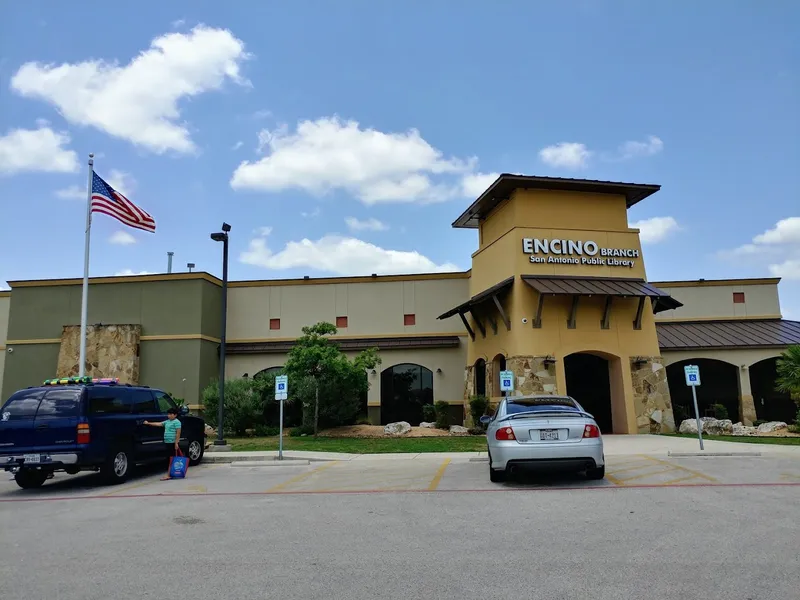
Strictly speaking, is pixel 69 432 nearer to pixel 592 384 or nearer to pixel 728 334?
pixel 592 384

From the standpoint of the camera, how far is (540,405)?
11992 mm

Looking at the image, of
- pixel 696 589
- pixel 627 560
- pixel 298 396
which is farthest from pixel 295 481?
pixel 298 396

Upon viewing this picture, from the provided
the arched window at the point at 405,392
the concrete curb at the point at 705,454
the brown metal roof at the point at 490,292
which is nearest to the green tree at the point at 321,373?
the arched window at the point at 405,392

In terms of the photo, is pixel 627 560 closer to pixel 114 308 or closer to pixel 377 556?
pixel 377 556

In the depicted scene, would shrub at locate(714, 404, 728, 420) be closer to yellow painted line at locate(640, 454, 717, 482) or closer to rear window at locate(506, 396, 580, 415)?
yellow painted line at locate(640, 454, 717, 482)

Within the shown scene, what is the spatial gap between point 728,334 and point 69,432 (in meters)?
28.3

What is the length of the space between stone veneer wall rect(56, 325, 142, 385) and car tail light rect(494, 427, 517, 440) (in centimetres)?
2215

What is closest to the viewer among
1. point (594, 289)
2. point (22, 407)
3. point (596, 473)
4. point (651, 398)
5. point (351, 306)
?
point (596, 473)

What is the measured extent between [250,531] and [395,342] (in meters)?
22.3

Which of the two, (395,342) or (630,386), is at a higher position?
(395,342)

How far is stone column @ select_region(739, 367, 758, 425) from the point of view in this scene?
27.7 meters

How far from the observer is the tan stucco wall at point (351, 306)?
30.9 meters

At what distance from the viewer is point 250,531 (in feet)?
26.0

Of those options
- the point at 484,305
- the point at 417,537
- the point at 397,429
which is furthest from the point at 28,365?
the point at 417,537
